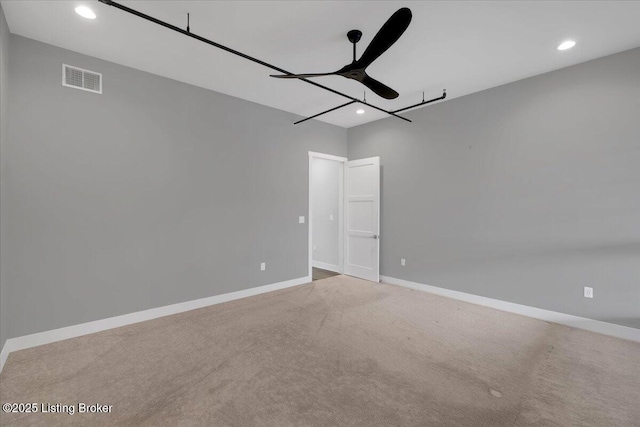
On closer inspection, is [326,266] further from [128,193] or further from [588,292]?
[588,292]

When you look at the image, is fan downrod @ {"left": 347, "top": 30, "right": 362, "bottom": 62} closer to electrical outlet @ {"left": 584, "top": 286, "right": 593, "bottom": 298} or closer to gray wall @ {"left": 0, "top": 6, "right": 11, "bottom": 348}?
gray wall @ {"left": 0, "top": 6, "right": 11, "bottom": 348}

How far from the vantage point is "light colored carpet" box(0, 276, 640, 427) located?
1866 mm

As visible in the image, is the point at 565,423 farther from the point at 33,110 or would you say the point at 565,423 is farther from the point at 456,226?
the point at 33,110

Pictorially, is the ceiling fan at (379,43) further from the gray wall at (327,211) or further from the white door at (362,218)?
the gray wall at (327,211)

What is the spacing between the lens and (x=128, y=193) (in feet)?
10.8

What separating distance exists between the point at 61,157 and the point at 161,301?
194cm

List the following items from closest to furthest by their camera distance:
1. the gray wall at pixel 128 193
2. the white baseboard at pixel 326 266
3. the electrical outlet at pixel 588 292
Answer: the gray wall at pixel 128 193, the electrical outlet at pixel 588 292, the white baseboard at pixel 326 266

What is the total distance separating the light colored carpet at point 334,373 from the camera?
1866 mm

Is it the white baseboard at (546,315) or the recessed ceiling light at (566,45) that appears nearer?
the recessed ceiling light at (566,45)

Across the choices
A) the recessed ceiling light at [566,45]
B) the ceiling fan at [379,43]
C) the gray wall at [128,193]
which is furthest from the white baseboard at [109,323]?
the recessed ceiling light at [566,45]

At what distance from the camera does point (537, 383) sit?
2229mm

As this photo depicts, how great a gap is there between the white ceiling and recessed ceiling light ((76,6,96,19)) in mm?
52

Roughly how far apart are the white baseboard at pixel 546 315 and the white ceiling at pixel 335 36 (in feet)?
9.83

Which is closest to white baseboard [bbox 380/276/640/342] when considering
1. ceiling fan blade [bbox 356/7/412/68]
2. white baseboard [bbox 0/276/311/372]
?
white baseboard [bbox 0/276/311/372]
